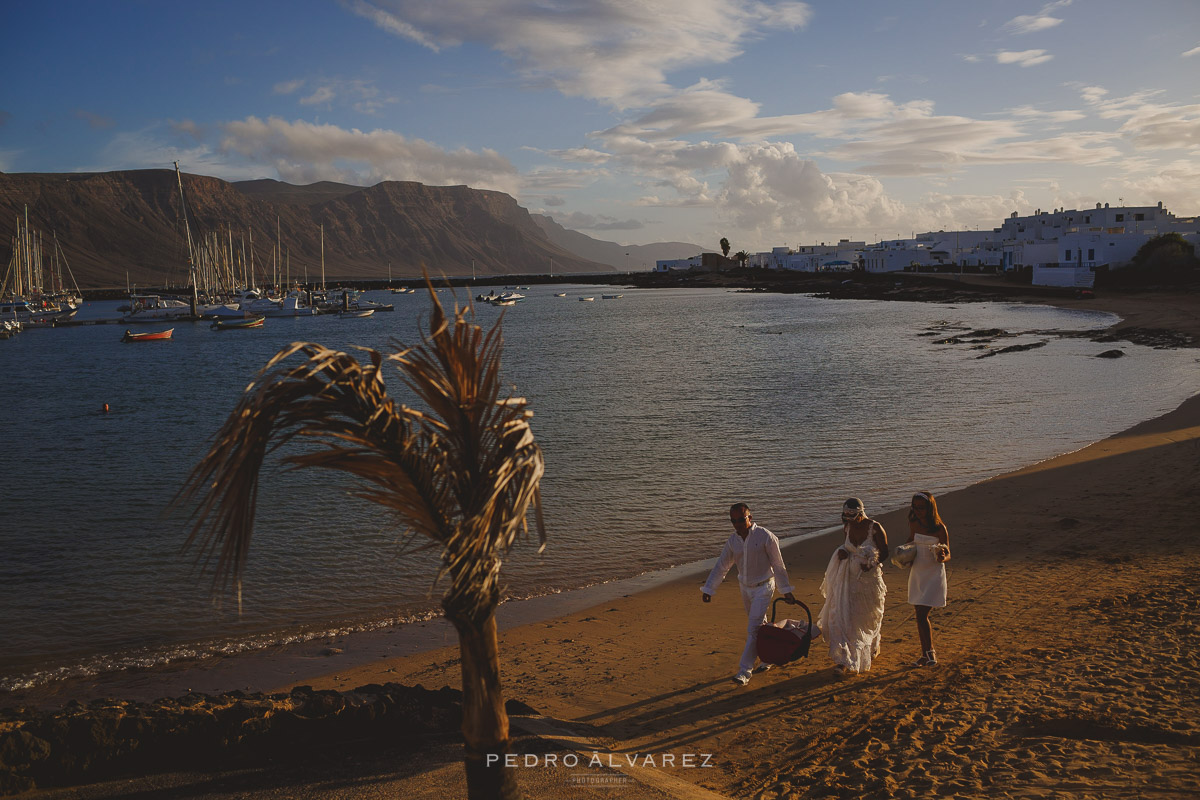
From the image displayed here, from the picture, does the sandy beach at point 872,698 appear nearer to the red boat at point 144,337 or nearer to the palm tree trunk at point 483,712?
the palm tree trunk at point 483,712

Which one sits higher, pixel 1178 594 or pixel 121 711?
pixel 121 711

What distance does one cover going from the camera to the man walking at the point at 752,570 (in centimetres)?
735

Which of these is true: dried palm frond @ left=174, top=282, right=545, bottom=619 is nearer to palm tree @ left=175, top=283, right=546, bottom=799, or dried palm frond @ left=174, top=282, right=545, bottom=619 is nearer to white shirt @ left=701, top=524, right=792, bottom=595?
palm tree @ left=175, top=283, right=546, bottom=799

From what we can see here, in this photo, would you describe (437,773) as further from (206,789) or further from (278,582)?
(278,582)

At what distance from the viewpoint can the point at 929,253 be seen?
125 metres

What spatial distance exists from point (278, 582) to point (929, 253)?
12777 cm

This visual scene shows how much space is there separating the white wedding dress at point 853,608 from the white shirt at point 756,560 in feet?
1.74

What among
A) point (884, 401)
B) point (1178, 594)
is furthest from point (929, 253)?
point (1178, 594)

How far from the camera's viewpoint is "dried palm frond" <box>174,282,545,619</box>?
3.33 metres

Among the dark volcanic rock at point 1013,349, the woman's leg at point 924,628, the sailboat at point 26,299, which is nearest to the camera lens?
the woman's leg at point 924,628

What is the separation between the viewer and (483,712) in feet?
12.2

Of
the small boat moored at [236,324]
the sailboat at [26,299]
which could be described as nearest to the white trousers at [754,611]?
the small boat moored at [236,324]

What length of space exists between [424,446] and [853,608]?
5229 mm

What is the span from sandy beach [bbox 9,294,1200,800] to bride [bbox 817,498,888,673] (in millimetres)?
284
